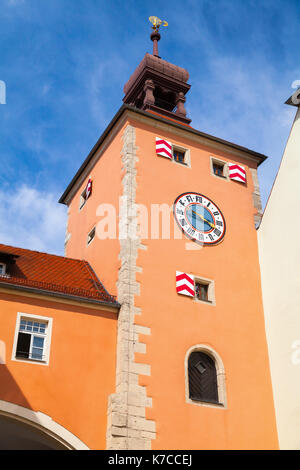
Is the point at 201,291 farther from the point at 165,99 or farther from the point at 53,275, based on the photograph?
the point at 165,99

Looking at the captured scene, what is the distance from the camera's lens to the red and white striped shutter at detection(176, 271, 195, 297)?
16.9 meters

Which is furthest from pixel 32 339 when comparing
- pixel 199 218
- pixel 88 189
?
Answer: pixel 88 189

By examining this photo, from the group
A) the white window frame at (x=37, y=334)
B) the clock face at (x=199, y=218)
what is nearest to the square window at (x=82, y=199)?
the clock face at (x=199, y=218)

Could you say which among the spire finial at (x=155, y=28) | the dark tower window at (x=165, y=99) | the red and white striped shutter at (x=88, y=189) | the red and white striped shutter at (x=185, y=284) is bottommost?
the red and white striped shutter at (x=185, y=284)

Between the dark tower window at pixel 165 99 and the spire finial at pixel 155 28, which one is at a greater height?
the spire finial at pixel 155 28

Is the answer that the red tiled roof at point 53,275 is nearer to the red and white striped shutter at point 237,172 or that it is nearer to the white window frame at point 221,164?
the white window frame at point 221,164

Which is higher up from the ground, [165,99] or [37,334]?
[165,99]

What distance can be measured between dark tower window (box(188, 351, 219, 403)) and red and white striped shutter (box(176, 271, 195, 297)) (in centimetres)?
160

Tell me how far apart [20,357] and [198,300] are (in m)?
5.05

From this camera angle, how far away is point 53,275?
17141 mm

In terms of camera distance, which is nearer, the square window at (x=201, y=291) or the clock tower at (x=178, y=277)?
the clock tower at (x=178, y=277)

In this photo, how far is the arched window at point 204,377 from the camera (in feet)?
51.5

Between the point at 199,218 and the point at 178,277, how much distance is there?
2325 millimetres

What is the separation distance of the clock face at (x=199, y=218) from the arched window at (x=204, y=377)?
11.0 feet
